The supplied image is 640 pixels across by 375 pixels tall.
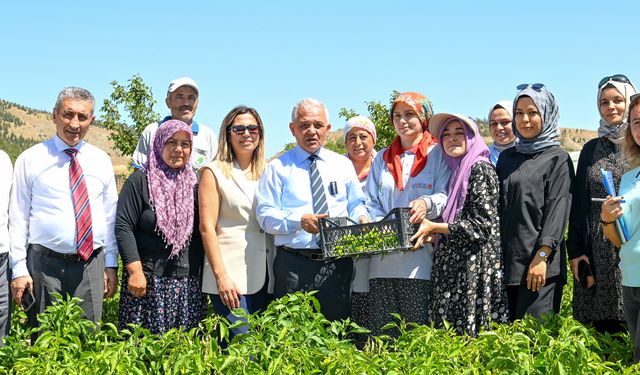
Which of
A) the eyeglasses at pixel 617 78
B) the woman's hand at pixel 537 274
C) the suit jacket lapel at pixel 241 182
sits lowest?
the woman's hand at pixel 537 274

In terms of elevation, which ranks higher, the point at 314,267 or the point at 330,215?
the point at 330,215

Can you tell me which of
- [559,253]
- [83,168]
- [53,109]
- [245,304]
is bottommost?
[245,304]

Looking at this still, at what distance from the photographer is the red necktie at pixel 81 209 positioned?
4.24 meters

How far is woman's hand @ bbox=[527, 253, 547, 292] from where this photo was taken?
3992 mm

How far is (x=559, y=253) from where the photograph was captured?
4137 millimetres

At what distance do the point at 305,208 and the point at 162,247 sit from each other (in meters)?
Result: 0.94

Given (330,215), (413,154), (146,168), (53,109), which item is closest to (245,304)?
(330,215)

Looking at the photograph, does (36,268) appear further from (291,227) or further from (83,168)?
(291,227)

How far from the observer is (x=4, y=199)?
4.18 m

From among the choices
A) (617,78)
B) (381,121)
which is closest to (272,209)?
(617,78)

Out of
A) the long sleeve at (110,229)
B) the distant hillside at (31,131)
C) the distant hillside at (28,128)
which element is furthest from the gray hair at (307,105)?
the distant hillside at (28,128)

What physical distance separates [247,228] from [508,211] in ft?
5.32

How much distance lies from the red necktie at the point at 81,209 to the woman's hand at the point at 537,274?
2.63 m

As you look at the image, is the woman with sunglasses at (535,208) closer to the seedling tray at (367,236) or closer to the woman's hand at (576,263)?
the woman's hand at (576,263)
